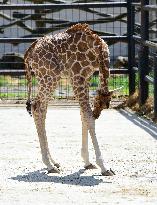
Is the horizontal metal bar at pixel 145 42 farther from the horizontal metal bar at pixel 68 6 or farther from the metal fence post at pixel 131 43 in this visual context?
the horizontal metal bar at pixel 68 6

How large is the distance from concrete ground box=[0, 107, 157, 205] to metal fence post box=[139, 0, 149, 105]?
0.37m

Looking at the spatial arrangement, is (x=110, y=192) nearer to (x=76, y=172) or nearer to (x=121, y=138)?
(x=76, y=172)

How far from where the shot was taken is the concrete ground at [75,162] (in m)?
7.11

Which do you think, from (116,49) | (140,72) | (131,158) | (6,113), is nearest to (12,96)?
(6,113)

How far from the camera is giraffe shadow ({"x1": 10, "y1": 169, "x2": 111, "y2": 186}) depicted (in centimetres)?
775

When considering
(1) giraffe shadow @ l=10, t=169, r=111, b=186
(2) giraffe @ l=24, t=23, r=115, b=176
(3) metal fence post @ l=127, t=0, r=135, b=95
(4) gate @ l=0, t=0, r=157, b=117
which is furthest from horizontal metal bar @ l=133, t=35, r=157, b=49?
(1) giraffe shadow @ l=10, t=169, r=111, b=186

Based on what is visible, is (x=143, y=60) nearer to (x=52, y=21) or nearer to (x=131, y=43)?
(x=131, y=43)

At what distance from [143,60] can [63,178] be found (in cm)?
533

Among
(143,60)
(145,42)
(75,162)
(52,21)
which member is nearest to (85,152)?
(75,162)

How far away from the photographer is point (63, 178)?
314 inches

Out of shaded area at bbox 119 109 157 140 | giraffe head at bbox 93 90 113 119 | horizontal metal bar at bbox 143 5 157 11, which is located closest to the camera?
giraffe head at bbox 93 90 113 119

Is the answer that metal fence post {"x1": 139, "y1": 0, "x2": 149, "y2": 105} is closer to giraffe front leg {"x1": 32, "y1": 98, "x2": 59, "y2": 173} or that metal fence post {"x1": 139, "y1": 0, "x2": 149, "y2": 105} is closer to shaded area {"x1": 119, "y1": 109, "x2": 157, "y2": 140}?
shaded area {"x1": 119, "y1": 109, "x2": 157, "y2": 140}

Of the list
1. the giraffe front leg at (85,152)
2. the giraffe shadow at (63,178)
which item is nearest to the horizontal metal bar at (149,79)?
the giraffe front leg at (85,152)

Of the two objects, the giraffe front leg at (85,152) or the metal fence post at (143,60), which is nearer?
the giraffe front leg at (85,152)
